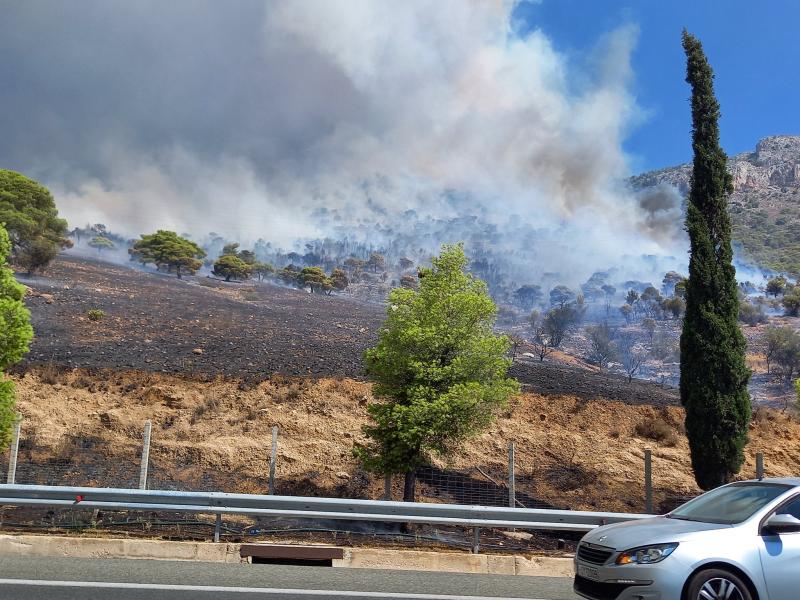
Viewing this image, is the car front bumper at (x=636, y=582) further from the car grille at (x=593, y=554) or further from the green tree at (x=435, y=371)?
the green tree at (x=435, y=371)

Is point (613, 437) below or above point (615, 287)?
below

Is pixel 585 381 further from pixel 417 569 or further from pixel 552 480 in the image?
pixel 417 569

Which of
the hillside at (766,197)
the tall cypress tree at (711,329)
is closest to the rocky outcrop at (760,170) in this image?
the hillside at (766,197)

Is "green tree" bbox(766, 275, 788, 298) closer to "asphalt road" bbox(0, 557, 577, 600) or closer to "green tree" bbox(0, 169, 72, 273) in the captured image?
"green tree" bbox(0, 169, 72, 273)

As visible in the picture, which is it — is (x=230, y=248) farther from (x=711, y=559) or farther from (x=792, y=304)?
(x=711, y=559)

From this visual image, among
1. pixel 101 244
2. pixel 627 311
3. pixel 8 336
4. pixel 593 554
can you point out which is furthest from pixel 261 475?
pixel 101 244

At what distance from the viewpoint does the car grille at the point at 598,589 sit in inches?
242

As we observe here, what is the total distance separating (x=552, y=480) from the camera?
21.1 m

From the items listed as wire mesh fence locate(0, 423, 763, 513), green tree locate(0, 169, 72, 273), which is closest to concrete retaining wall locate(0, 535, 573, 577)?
wire mesh fence locate(0, 423, 763, 513)

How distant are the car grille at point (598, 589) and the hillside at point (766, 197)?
118239 mm

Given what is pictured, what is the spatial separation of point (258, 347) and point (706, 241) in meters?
23.8

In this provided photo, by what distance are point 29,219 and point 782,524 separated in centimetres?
5607

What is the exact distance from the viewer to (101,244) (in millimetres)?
96062

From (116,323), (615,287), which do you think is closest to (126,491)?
(116,323)
